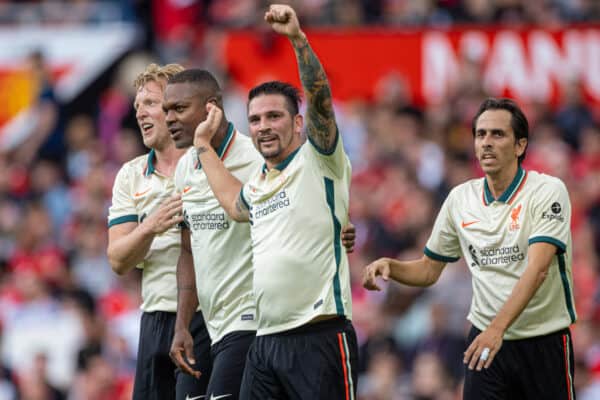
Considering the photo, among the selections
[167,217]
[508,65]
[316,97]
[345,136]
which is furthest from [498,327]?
[508,65]

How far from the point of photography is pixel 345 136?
16.6m

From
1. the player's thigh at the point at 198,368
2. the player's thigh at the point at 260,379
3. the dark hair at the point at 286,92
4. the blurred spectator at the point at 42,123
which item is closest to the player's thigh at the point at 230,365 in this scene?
the player's thigh at the point at 260,379

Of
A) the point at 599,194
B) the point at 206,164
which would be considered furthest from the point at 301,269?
the point at 599,194

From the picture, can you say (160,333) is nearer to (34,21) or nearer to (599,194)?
(599,194)

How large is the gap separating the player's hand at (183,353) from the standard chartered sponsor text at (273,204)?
995mm

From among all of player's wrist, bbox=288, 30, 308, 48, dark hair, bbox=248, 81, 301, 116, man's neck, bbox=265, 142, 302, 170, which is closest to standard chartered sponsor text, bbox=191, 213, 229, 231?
man's neck, bbox=265, 142, 302, 170

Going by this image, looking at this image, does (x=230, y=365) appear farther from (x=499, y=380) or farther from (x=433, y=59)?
(x=433, y=59)

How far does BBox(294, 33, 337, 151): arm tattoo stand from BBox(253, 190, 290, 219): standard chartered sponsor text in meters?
0.34

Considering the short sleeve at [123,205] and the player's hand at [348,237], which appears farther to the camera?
the short sleeve at [123,205]

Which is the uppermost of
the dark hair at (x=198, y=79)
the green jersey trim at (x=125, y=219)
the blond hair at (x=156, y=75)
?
the blond hair at (x=156, y=75)

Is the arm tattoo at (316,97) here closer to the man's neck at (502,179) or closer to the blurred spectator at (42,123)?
the man's neck at (502,179)

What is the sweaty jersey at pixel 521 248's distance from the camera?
752 centimetres

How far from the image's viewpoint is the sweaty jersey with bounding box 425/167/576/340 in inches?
296

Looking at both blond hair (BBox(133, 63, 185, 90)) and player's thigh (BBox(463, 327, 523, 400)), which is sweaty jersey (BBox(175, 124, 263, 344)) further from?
player's thigh (BBox(463, 327, 523, 400))
